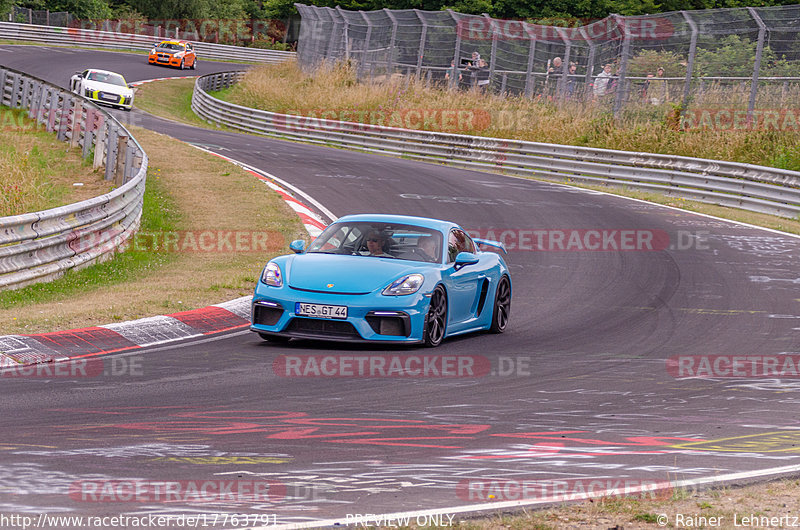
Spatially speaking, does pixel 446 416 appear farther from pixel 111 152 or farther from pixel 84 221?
pixel 111 152

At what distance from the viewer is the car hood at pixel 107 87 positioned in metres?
39.3

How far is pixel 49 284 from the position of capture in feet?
41.3

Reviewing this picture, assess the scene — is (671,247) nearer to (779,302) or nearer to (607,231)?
(607,231)

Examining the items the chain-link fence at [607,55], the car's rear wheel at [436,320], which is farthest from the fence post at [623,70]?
the car's rear wheel at [436,320]

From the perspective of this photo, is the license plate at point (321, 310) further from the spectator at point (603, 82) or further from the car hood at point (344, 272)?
the spectator at point (603, 82)

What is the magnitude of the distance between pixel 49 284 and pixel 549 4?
180 ft

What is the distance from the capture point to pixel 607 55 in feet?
103

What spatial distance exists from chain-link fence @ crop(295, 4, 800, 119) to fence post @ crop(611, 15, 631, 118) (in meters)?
0.03

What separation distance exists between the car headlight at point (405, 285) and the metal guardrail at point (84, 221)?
4562 mm

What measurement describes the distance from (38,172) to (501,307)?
1264 centimetres

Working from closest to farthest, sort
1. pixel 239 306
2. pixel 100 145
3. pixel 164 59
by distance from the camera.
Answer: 1. pixel 239 306
2. pixel 100 145
3. pixel 164 59

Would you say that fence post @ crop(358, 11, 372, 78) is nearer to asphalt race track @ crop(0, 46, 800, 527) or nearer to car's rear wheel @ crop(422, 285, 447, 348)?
asphalt race track @ crop(0, 46, 800, 527)

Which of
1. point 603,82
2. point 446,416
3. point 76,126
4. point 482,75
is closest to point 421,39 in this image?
point 482,75

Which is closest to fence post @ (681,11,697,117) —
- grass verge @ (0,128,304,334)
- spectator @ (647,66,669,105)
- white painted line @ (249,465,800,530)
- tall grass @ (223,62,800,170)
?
tall grass @ (223,62,800,170)
